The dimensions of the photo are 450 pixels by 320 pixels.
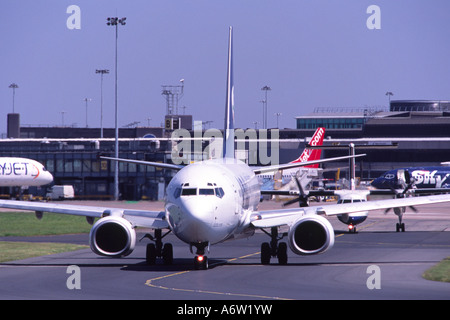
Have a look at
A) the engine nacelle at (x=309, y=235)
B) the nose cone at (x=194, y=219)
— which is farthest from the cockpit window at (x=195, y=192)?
the engine nacelle at (x=309, y=235)

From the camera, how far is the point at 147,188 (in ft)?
422

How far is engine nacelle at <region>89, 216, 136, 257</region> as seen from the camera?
32.1 meters

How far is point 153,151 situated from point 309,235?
9589 cm

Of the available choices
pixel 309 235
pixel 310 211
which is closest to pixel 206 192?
pixel 309 235

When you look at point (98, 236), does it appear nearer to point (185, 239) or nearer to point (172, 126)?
point (185, 239)

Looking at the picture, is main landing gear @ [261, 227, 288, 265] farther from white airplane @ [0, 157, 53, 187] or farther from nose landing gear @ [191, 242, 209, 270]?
white airplane @ [0, 157, 53, 187]

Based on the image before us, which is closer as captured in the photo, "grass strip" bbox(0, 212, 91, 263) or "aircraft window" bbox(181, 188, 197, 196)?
"aircraft window" bbox(181, 188, 197, 196)

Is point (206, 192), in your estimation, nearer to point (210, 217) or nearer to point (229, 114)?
point (210, 217)

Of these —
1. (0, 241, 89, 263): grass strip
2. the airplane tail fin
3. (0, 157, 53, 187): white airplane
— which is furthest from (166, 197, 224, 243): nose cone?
(0, 157, 53, 187): white airplane

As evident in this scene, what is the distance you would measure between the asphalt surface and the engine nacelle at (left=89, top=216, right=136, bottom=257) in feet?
2.61

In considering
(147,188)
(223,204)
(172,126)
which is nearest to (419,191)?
(223,204)

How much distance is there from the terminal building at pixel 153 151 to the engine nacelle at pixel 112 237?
251 feet

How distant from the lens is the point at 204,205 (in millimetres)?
29562
